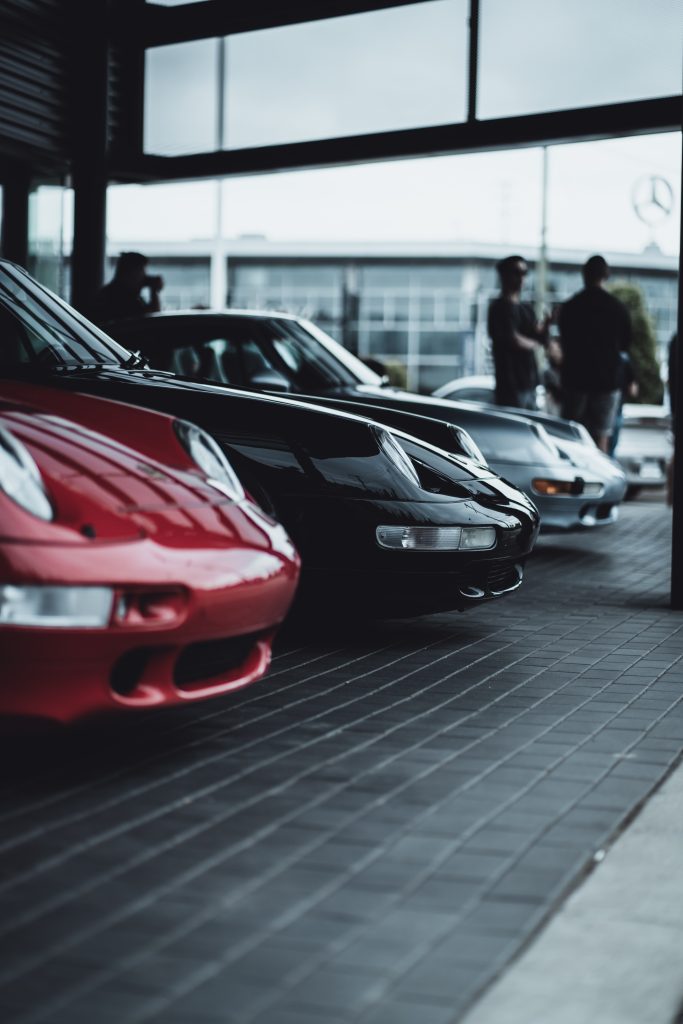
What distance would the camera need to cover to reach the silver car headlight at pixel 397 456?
5371mm

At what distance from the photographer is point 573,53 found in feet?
32.3

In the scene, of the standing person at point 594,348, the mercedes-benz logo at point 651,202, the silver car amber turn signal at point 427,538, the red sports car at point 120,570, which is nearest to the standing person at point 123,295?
the standing person at point 594,348

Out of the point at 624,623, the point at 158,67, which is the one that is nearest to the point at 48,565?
Answer: the point at 624,623

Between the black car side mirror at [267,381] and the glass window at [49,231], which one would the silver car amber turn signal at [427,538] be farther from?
the glass window at [49,231]

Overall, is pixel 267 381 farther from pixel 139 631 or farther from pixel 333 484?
pixel 139 631

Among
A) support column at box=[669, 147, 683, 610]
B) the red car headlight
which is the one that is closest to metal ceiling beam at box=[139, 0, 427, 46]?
support column at box=[669, 147, 683, 610]

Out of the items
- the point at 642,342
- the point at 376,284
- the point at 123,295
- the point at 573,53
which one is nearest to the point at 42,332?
the point at 123,295

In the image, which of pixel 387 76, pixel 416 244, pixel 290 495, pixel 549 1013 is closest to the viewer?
pixel 549 1013

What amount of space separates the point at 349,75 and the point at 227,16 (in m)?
1.00

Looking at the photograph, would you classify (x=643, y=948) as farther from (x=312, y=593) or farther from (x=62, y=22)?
(x=62, y=22)

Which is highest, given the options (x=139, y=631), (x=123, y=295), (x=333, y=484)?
(x=123, y=295)

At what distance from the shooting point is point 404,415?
6.28 m

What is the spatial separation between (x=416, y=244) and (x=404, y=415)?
6094 centimetres

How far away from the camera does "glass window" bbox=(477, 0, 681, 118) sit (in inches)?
378
